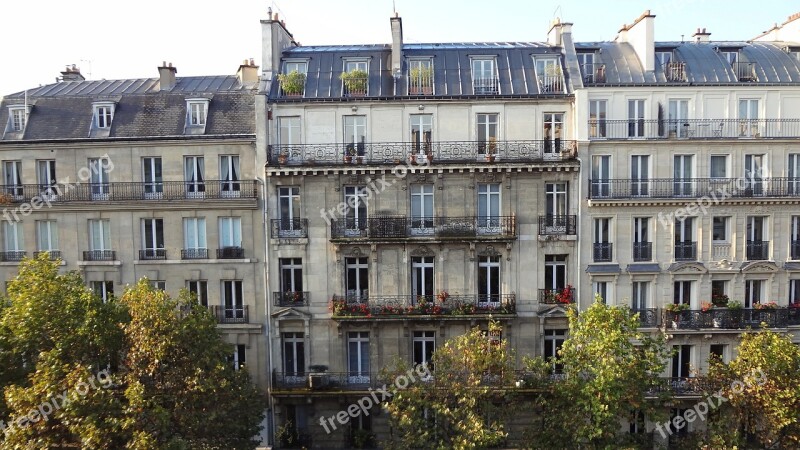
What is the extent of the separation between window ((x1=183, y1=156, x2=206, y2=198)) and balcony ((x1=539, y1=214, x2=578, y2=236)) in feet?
53.1

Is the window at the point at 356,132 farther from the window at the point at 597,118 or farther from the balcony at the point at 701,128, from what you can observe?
the balcony at the point at 701,128

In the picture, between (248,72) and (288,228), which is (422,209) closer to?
(288,228)

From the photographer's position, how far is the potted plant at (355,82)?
25141mm

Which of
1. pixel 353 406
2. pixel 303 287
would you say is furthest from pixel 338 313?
pixel 353 406

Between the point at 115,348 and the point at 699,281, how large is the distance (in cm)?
2509

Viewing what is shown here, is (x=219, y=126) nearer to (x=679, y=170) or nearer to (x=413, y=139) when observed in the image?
(x=413, y=139)

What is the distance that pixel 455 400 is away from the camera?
787 inches

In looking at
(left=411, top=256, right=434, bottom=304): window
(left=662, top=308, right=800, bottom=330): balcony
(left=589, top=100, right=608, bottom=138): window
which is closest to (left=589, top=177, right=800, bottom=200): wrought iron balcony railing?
(left=589, top=100, right=608, bottom=138): window

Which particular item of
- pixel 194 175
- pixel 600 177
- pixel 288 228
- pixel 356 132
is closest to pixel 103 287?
pixel 194 175

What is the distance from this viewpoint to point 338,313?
24.7 meters

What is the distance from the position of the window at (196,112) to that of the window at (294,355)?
11123 mm

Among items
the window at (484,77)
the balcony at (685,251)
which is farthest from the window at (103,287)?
the balcony at (685,251)

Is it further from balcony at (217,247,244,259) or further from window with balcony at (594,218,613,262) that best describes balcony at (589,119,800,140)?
balcony at (217,247,244,259)

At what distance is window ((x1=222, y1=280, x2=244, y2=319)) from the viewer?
84.5 feet
